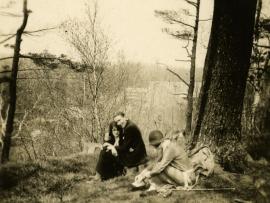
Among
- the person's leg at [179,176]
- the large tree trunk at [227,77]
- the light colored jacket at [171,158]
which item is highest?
the large tree trunk at [227,77]

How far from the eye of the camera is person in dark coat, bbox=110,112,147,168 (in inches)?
275

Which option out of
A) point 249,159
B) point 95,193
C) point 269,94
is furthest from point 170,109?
point 95,193

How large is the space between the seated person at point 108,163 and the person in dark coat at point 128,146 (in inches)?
4.0

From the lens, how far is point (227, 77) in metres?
6.55

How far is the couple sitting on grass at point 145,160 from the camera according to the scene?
6.08 metres

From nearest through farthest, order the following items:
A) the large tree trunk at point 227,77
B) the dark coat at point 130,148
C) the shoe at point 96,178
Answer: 1. the large tree trunk at point 227,77
2. the shoe at point 96,178
3. the dark coat at point 130,148

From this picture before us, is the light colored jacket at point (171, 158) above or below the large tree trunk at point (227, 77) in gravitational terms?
below

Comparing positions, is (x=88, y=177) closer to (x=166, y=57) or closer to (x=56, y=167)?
(x=56, y=167)

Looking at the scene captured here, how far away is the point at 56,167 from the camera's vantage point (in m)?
7.43

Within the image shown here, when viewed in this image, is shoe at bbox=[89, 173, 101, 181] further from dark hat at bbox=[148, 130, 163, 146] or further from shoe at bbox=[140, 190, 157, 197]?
dark hat at bbox=[148, 130, 163, 146]

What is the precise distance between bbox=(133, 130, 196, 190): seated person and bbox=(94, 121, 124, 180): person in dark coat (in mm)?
788

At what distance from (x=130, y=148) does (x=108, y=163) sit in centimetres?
49

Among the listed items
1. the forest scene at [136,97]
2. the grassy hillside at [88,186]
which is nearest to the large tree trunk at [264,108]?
the forest scene at [136,97]

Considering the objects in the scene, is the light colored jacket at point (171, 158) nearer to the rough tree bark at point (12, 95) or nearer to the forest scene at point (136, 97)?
the forest scene at point (136, 97)
